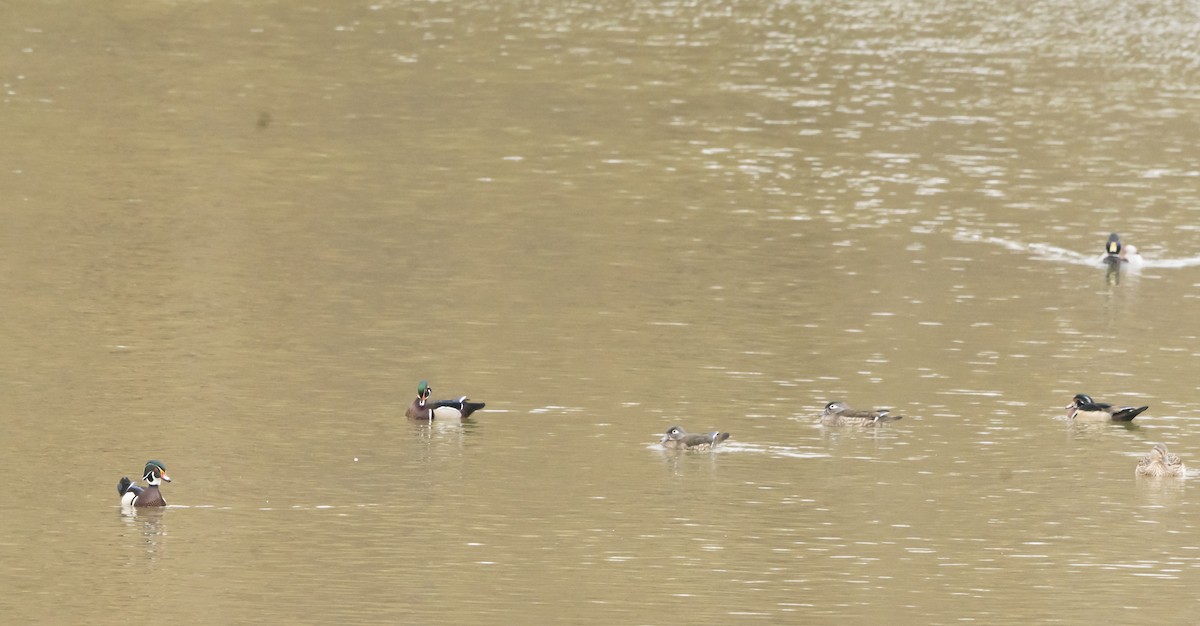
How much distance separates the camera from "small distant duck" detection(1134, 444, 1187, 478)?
69.7ft

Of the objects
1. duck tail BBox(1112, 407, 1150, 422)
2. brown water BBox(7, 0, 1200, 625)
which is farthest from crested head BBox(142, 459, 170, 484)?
duck tail BBox(1112, 407, 1150, 422)

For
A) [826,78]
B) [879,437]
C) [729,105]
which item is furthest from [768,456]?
[826,78]

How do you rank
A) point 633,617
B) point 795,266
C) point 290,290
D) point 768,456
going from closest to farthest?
point 633,617 → point 768,456 → point 290,290 → point 795,266

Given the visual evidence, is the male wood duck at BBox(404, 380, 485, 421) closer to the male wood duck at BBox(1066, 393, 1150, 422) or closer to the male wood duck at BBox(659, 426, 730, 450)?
the male wood duck at BBox(659, 426, 730, 450)

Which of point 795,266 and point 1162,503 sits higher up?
point 795,266

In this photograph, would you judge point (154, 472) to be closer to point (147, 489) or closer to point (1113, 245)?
point (147, 489)

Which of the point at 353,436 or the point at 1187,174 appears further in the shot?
the point at 1187,174

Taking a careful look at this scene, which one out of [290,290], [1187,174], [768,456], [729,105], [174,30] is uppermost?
[174,30]

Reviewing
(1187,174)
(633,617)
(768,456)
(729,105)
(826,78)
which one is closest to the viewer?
(633,617)

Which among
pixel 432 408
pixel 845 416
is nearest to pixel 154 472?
pixel 432 408

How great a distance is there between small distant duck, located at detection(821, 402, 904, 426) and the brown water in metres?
0.17

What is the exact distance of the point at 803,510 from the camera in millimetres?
19938

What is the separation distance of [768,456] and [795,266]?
36.6ft

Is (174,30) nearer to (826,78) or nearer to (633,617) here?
(826,78)
